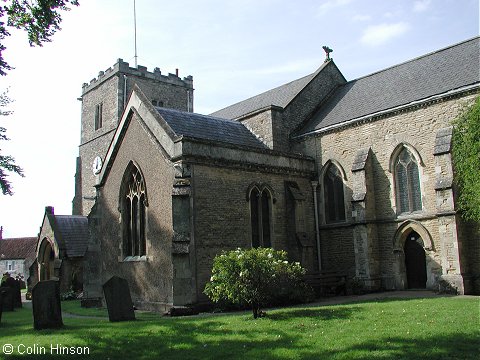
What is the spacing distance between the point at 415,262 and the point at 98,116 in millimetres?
33602

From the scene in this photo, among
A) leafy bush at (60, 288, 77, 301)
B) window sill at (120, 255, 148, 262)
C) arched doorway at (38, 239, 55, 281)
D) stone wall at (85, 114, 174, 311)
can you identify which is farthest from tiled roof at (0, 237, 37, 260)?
window sill at (120, 255, 148, 262)

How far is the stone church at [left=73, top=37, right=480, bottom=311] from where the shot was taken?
17547 millimetres

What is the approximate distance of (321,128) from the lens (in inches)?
918

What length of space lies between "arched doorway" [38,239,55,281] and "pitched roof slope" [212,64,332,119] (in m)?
15.6

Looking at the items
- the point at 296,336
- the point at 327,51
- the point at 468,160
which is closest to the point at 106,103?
the point at 327,51

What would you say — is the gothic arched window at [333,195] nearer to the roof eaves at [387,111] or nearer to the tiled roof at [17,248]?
Answer: the roof eaves at [387,111]

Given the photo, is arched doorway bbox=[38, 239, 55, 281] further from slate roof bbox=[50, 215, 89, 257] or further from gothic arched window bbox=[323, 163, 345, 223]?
gothic arched window bbox=[323, 163, 345, 223]

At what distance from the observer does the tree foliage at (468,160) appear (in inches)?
646

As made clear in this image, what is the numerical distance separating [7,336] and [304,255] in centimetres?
1199

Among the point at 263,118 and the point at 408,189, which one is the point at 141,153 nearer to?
the point at 263,118

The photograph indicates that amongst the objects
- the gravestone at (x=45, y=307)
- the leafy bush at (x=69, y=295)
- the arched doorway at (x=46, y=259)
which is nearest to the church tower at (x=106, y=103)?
the arched doorway at (x=46, y=259)

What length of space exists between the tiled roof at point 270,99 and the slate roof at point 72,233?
12922 mm

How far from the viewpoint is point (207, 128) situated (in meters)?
21.6

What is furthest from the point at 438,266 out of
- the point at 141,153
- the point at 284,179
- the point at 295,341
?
the point at 141,153
